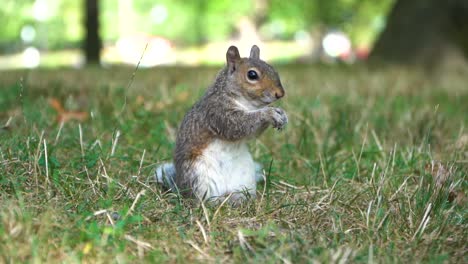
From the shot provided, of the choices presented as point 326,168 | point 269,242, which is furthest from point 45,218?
point 326,168

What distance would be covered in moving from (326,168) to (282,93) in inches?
25.0

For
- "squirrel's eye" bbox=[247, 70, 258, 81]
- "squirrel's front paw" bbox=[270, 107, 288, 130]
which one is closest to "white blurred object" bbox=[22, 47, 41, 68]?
"squirrel's eye" bbox=[247, 70, 258, 81]

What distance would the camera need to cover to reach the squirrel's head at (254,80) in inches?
117

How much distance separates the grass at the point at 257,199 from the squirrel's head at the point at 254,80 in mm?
393

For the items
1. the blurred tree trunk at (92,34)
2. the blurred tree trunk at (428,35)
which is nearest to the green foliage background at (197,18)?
the blurred tree trunk at (92,34)

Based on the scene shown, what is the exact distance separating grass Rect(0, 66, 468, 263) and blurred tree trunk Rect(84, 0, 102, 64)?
25.5 ft

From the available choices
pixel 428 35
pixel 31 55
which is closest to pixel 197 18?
pixel 31 55

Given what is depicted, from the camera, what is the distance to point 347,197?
2924mm

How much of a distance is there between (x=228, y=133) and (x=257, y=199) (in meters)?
0.31

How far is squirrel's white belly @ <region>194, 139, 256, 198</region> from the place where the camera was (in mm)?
2914

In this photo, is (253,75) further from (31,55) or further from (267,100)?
(31,55)

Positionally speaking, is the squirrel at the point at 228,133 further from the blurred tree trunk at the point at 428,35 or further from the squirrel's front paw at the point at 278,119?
the blurred tree trunk at the point at 428,35

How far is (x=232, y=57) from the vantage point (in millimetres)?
3104

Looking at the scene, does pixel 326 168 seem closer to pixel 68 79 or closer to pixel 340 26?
pixel 68 79
